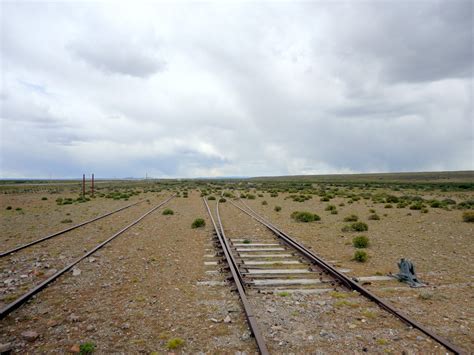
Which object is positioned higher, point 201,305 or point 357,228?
point 357,228

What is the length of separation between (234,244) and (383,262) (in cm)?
500

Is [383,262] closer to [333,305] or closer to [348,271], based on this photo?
[348,271]

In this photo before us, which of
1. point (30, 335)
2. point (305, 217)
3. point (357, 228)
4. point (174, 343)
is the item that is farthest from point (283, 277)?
point (305, 217)

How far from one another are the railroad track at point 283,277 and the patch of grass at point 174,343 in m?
1.15

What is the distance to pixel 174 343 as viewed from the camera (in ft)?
16.1

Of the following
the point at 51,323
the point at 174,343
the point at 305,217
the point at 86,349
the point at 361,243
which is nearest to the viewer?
the point at 86,349

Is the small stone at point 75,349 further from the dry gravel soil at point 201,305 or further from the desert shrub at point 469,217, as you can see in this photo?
the desert shrub at point 469,217

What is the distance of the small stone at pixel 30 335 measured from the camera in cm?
508

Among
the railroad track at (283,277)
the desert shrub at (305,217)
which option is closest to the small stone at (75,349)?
the railroad track at (283,277)

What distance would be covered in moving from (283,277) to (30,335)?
17.5 ft

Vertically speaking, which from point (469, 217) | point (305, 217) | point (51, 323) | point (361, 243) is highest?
point (469, 217)

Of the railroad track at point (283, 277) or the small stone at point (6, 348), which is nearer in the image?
the small stone at point (6, 348)

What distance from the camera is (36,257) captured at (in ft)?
33.5

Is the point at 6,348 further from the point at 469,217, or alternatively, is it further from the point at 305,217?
the point at 469,217
